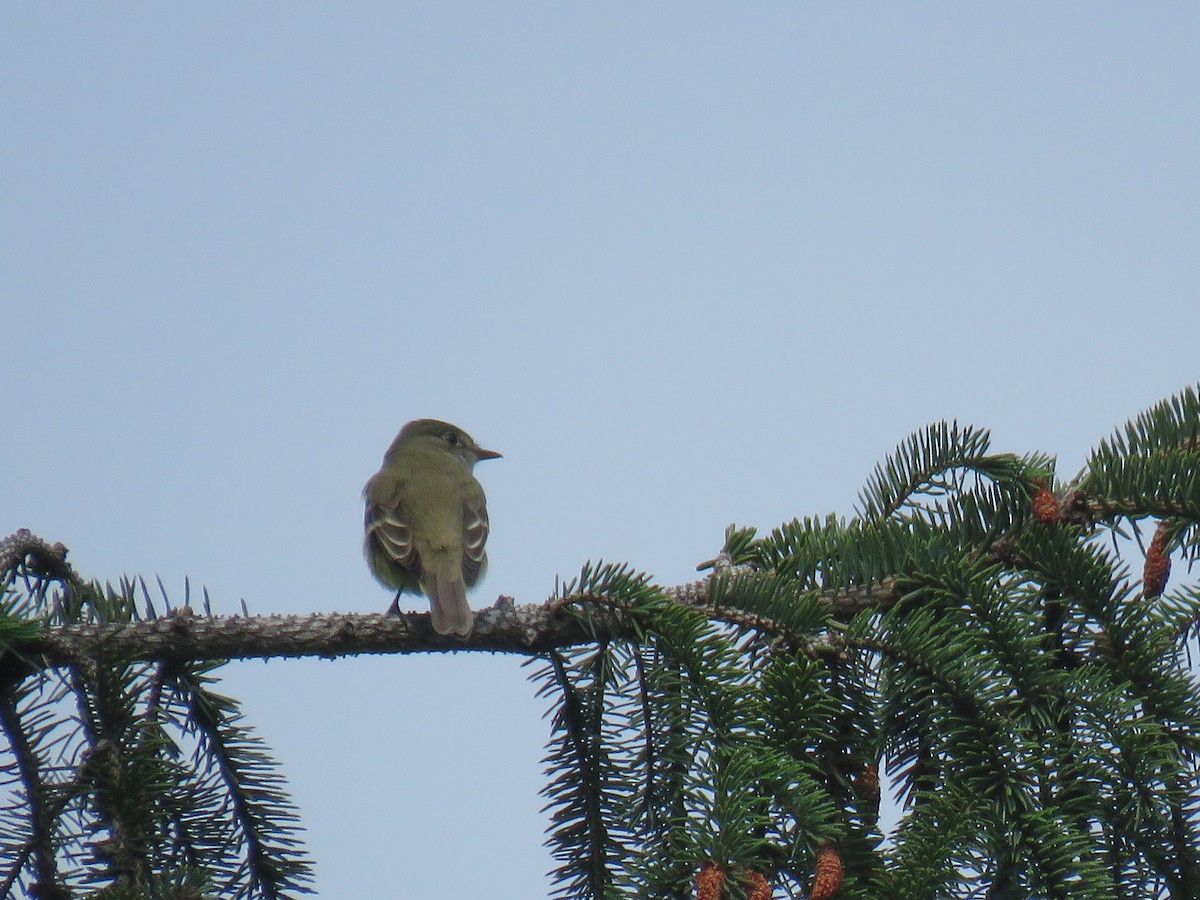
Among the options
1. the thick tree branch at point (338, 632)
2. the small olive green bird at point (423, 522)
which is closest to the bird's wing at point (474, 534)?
the small olive green bird at point (423, 522)

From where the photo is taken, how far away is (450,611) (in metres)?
3.95

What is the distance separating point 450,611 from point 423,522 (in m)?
2.34

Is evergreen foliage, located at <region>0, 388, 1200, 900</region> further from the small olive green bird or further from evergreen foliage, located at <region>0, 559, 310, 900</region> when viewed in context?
the small olive green bird

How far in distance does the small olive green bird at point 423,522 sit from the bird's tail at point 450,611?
48 cm

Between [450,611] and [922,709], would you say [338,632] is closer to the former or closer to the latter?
[450,611]

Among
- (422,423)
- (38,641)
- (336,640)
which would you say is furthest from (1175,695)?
(422,423)

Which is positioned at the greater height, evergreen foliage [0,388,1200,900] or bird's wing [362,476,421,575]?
bird's wing [362,476,421,575]

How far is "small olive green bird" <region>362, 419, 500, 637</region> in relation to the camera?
19.5 ft

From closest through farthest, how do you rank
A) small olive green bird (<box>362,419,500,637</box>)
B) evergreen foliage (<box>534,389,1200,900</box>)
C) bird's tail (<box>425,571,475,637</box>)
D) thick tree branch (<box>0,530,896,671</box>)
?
evergreen foliage (<box>534,389,1200,900</box>), thick tree branch (<box>0,530,896,671</box>), bird's tail (<box>425,571,475,637</box>), small olive green bird (<box>362,419,500,637</box>)

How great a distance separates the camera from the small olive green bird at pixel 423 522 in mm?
5953

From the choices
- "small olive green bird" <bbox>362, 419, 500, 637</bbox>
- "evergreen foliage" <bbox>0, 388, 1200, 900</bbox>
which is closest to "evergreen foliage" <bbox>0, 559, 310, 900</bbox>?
"evergreen foliage" <bbox>0, 388, 1200, 900</bbox>

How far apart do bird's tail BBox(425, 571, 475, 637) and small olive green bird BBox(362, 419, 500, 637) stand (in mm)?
482

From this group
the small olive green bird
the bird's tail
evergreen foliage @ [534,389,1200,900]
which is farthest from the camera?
the small olive green bird

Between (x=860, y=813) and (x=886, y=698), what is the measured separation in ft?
1.18
